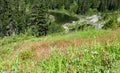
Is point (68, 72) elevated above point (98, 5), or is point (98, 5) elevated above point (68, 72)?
point (68, 72)

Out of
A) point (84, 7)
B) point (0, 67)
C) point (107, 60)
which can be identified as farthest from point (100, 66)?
point (84, 7)

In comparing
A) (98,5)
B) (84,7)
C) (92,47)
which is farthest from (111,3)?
(92,47)

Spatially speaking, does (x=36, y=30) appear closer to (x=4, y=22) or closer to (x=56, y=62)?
(x=4, y=22)

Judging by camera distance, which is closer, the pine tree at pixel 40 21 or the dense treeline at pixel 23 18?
the pine tree at pixel 40 21

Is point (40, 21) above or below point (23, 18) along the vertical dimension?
above

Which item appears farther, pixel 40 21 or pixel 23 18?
pixel 23 18

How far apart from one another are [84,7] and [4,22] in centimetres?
7246

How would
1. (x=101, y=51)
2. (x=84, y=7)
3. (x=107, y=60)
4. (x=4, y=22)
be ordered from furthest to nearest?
(x=84, y=7) < (x=4, y=22) < (x=101, y=51) < (x=107, y=60)

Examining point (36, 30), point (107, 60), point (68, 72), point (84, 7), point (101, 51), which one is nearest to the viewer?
point (68, 72)

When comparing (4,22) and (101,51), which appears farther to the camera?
(4,22)

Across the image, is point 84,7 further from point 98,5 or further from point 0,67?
point 0,67

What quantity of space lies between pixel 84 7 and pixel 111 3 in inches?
740

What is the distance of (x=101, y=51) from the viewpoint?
25.6 feet

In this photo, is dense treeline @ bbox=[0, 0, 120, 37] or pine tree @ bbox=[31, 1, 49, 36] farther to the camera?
dense treeline @ bbox=[0, 0, 120, 37]
